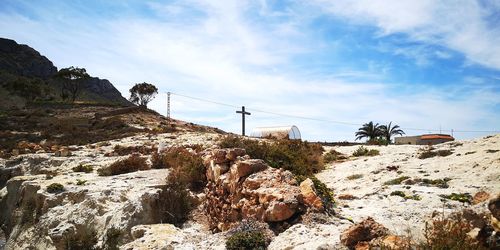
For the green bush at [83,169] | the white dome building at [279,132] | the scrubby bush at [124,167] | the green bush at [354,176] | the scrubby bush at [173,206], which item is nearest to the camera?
the scrubby bush at [173,206]

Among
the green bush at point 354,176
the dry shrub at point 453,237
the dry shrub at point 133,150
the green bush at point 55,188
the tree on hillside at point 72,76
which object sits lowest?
the green bush at point 55,188

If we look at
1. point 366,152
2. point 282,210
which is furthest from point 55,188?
point 366,152

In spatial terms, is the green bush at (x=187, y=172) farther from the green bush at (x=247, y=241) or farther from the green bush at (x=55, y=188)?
the green bush at (x=247, y=241)

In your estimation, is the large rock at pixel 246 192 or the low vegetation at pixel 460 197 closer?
the large rock at pixel 246 192

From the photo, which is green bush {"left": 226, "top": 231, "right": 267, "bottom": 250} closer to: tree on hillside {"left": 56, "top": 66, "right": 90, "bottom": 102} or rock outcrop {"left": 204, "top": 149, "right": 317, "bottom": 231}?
rock outcrop {"left": 204, "top": 149, "right": 317, "bottom": 231}

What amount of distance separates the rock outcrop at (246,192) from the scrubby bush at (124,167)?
526 cm

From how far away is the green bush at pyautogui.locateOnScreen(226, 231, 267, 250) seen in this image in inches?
306

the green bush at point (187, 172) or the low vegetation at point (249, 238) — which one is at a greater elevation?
the green bush at point (187, 172)

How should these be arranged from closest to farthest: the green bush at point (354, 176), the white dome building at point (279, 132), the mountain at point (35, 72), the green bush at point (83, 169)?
the green bush at point (354, 176), the green bush at point (83, 169), the white dome building at point (279, 132), the mountain at point (35, 72)

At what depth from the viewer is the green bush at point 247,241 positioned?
25.5 ft

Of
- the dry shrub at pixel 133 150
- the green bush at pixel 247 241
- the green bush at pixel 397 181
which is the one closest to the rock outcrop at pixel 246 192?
the green bush at pixel 247 241

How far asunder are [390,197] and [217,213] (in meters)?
5.23

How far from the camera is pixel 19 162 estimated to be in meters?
20.7

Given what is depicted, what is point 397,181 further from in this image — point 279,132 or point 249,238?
point 279,132
